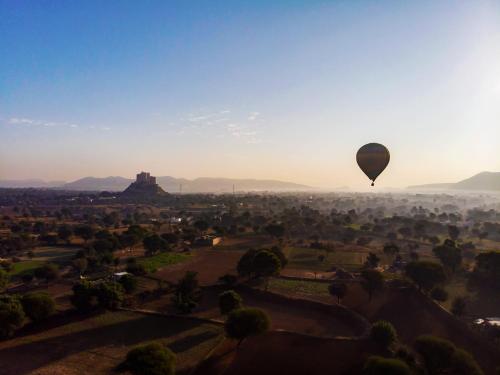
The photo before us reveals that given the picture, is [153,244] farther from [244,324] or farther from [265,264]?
[244,324]

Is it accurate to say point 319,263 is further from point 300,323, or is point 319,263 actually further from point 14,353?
point 14,353

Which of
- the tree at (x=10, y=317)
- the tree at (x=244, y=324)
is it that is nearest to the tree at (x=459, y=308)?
the tree at (x=244, y=324)

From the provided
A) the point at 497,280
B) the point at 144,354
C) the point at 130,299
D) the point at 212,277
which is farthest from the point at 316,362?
the point at 497,280

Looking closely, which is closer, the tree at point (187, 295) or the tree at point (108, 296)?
the tree at point (108, 296)

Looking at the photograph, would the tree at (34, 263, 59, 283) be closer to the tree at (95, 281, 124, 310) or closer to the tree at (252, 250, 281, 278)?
the tree at (95, 281, 124, 310)

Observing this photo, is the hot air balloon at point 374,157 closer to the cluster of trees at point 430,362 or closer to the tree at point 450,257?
the tree at point 450,257

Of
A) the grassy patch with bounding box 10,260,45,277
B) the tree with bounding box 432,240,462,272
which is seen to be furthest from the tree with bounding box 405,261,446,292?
the grassy patch with bounding box 10,260,45,277
